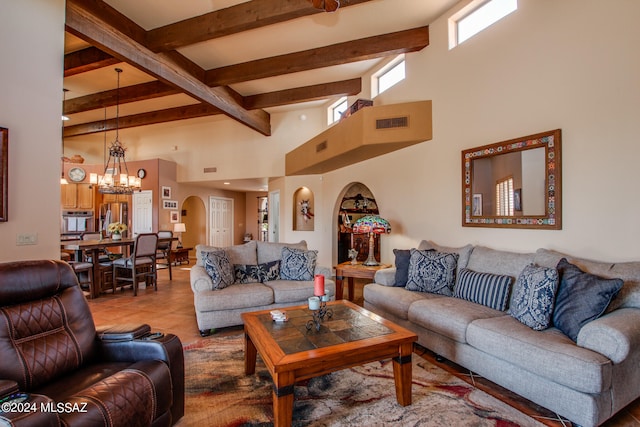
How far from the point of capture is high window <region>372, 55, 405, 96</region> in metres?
4.82

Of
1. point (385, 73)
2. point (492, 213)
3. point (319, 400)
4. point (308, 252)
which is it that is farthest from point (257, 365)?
point (385, 73)

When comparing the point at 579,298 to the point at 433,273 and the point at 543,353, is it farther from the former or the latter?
the point at 433,273

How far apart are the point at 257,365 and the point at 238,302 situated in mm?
869

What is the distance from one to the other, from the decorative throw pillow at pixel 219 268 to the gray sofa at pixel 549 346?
2003 millimetres

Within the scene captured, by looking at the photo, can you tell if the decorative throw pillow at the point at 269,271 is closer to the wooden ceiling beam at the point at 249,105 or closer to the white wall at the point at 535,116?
the white wall at the point at 535,116

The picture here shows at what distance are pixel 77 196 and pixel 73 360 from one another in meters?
8.67

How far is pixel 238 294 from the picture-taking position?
336cm

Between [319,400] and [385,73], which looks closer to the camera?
[319,400]

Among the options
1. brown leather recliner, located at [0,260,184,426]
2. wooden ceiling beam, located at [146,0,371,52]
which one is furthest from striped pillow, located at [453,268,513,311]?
wooden ceiling beam, located at [146,0,371,52]

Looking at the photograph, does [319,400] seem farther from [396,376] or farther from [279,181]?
[279,181]

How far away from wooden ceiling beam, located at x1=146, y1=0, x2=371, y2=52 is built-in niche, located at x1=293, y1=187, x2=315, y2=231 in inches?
161

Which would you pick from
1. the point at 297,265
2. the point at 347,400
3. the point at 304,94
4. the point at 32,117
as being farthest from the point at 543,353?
the point at 304,94

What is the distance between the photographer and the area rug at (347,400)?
6.25ft

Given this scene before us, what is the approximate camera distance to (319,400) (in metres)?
2.11
